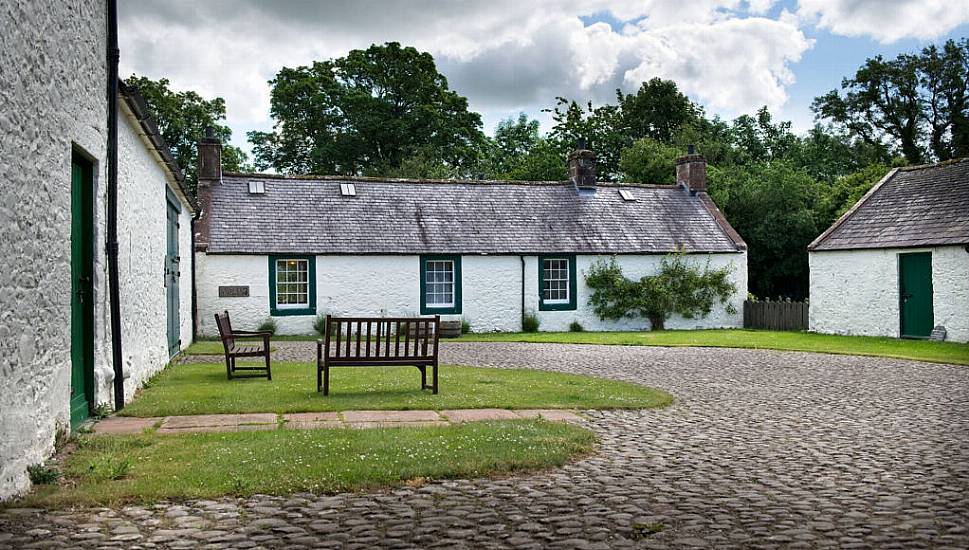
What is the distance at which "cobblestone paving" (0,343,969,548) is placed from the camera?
522 cm

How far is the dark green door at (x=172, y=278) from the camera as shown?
16.8 metres

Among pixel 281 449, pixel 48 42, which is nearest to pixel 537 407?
pixel 281 449

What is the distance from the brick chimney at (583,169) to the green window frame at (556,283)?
4181 millimetres

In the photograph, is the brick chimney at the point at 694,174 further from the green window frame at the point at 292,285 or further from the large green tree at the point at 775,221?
the green window frame at the point at 292,285

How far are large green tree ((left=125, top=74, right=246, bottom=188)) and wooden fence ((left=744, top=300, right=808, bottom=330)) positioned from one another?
27663 mm

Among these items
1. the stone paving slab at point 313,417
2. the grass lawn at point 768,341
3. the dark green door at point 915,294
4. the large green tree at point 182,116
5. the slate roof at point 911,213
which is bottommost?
the grass lawn at point 768,341

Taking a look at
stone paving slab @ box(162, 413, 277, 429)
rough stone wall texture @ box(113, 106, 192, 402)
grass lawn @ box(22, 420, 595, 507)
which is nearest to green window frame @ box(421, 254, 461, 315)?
rough stone wall texture @ box(113, 106, 192, 402)

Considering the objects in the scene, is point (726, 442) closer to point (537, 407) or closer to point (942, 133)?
point (537, 407)

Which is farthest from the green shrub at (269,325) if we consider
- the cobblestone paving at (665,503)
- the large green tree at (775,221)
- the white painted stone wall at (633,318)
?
the large green tree at (775,221)

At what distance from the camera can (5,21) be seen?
6059 mm

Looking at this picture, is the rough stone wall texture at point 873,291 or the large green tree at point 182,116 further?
the large green tree at point 182,116

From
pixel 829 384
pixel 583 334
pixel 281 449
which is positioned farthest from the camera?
pixel 583 334

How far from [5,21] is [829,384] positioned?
11844 mm

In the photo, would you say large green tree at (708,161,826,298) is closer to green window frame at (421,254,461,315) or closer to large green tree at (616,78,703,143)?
green window frame at (421,254,461,315)
